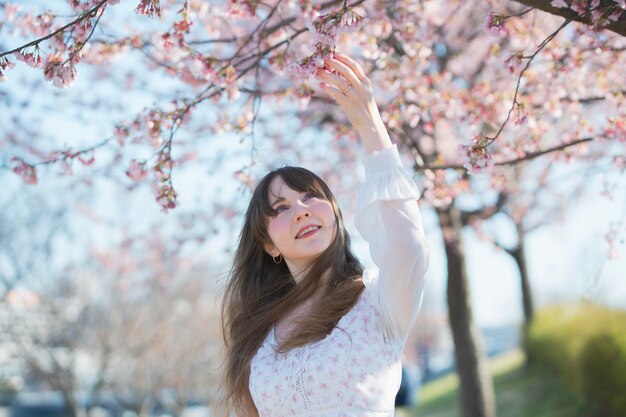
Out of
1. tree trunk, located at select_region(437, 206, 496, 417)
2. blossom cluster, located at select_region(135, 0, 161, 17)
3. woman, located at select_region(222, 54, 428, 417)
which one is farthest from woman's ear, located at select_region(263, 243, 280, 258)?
tree trunk, located at select_region(437, 206, 496, 417)

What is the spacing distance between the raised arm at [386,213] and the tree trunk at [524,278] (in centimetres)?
1018

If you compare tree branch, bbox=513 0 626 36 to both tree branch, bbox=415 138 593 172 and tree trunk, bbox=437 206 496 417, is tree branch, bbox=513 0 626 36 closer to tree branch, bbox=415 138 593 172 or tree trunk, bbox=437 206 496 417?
tree branch, bbox=415 138 593 172

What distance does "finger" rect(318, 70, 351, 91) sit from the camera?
7.23 ft

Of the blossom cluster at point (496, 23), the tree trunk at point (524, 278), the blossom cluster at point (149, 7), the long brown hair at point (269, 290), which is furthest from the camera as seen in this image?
the tree trunk at point (524, 278)

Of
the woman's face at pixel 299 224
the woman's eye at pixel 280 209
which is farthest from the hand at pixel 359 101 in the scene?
the woman's eye at pixel 280 209

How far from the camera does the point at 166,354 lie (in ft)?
45.3

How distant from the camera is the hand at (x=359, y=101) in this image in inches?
85.9

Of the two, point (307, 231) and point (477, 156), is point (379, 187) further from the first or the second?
point (477, 156)

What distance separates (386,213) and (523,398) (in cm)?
1017

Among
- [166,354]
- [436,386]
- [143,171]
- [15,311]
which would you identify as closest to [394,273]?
[143,171]

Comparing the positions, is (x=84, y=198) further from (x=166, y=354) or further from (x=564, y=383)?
(x=564, y=383)

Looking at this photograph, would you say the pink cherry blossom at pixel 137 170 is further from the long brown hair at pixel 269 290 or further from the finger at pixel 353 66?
the finger at pixel 353 66

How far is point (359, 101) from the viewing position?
86.0 inches

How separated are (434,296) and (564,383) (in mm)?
32882
